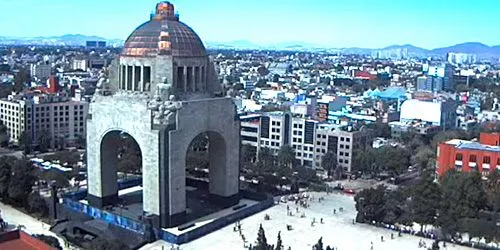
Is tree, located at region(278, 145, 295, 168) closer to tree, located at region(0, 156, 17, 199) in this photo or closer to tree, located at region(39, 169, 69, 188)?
tree, located at region(39, 169, 69, 188)

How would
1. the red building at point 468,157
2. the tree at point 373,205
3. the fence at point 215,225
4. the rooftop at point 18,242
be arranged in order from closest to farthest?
the rooftop at point 18,242, the fence at point 215,225, the tree at point 373,205, the red building at point 468,157

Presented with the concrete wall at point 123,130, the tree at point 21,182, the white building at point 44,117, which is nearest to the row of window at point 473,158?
the concrete wall at point 123,130

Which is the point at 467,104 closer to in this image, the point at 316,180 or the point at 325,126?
the point at 325,126

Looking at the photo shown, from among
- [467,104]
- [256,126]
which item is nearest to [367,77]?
[467,104]

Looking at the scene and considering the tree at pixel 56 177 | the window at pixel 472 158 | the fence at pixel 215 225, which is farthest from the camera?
the window at pixel 472 158

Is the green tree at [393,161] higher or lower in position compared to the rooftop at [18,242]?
lower

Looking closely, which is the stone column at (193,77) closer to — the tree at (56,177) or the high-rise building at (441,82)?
the tree at (56,177)

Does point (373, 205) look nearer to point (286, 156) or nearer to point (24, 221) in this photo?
point (286, 156)

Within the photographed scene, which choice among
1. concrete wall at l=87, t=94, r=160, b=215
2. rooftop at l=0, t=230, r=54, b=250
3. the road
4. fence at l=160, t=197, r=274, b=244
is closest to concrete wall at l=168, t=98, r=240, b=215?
concrete wall at l=87, t=94, r=160, b=215
